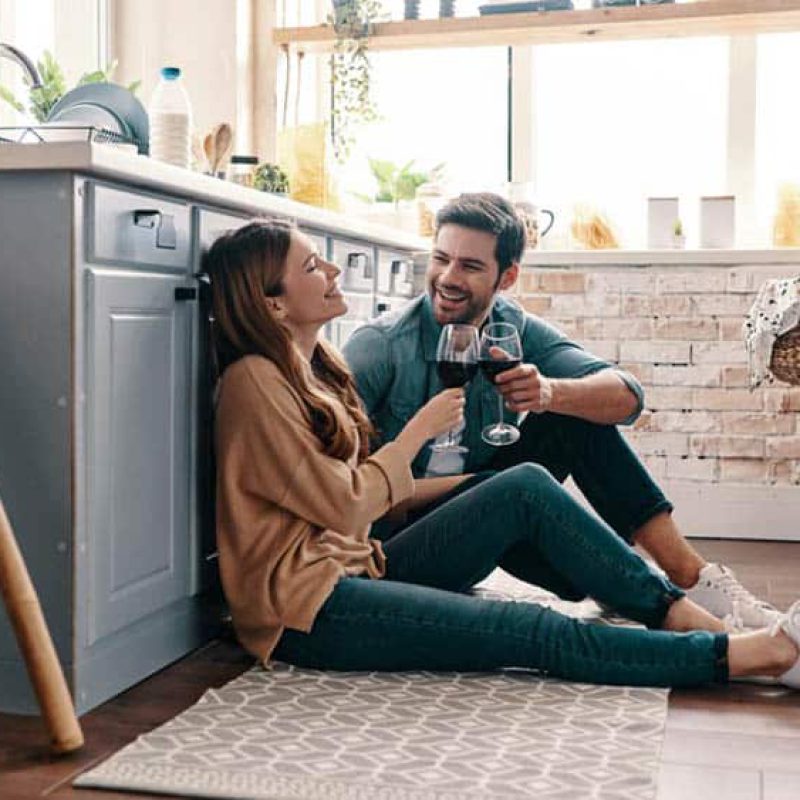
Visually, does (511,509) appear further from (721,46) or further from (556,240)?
(721,46)

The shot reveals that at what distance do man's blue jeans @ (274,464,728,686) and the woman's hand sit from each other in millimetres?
147

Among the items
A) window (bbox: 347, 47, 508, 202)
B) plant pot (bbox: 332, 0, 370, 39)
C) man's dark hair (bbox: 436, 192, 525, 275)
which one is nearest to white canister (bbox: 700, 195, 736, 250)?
window (bbox: 347, 47, 508, 202)

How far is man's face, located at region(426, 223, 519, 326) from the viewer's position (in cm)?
283

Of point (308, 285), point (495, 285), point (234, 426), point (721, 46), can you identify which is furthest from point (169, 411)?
point (721, 46)

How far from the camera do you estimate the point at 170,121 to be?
2875 millimetres

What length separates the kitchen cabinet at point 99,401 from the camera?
83.2 inches

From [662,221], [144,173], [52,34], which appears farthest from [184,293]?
[662,221]

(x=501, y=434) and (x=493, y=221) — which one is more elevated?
(x=493, y=221)

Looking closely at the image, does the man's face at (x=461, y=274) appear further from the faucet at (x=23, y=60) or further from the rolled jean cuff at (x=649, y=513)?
the faucet at (x=23, y=60)

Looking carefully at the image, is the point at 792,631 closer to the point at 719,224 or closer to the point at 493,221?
the point at 493,221

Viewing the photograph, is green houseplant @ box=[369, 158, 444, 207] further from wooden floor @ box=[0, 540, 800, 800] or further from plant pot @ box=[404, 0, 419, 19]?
wooden floor @ box=[0, 540, 800, 800]

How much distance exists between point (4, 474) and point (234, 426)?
0.39 meters

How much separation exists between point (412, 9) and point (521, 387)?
7.96 ft

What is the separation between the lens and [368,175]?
491 cm
